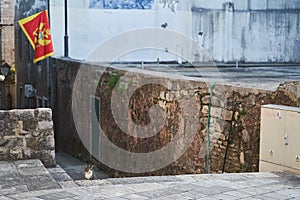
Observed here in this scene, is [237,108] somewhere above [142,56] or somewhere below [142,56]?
below

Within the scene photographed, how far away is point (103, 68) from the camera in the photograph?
11.8 m

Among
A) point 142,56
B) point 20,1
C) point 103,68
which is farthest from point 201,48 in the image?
point 103,68

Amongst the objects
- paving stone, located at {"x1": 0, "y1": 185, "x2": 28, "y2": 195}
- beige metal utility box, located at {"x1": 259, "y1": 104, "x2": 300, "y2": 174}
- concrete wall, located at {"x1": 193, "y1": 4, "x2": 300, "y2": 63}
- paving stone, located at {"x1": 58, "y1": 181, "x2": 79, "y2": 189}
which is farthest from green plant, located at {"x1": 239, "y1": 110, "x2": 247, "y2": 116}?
concrete wall, located at {"x1": 193, "y1": 4, "x2": 300, "y2": 63}

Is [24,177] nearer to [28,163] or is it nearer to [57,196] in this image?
[28,163]

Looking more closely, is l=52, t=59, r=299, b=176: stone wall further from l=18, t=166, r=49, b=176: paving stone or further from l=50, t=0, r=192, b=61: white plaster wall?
l=50, t=0, r=192, b=61: white plaster wall

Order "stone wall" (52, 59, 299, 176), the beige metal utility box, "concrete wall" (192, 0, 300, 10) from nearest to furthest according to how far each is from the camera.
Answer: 1. the beige metal utility box
2. "stone wall" (52, 59, 299, 176)
3. "concrete wall" (192, 0, 300, 10)

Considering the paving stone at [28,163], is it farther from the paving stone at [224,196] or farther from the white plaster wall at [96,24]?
the white plaster wall at [96,24]

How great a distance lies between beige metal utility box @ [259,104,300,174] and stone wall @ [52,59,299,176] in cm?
56

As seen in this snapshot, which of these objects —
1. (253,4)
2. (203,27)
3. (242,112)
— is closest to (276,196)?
(242,112)

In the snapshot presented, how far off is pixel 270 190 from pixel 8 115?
350cm

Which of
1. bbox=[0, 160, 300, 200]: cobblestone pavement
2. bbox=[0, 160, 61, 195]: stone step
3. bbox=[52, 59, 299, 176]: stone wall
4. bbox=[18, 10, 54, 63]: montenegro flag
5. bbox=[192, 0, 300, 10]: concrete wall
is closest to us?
bbox=[0, 160, 300, 200]: cobblestone pavement

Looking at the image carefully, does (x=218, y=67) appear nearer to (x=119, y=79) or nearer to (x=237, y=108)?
(x=119, y=79)

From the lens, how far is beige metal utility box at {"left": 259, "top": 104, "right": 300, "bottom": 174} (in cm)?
655

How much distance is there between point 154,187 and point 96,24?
13924mm
